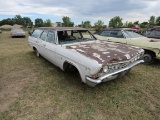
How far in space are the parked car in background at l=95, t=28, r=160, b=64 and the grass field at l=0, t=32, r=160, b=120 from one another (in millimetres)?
850

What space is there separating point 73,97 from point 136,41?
12.9ft

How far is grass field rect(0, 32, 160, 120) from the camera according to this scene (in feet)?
8.21

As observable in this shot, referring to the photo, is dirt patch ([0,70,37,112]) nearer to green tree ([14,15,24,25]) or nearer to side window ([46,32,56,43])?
side window ([46,32,56,43])

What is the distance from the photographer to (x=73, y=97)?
3023 mm

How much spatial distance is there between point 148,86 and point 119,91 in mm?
929

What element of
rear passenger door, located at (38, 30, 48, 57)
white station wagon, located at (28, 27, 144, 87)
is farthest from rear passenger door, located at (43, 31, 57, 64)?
rear passenger door, located at (38, 30, 48, 57)

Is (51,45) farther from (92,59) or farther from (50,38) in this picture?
(92,59)

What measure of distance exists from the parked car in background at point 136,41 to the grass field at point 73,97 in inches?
33.5

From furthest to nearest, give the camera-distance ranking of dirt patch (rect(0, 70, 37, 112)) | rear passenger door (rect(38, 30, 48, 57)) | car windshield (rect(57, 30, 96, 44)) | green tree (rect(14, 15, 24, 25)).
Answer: green tree (rect(14, 15, 24, 25))
rear passenger door (rect(38, 30, 48, 57))
car windshield (rect(57, 30, 96, 44))
dirt patch (rect(0, 70, 37, 112))

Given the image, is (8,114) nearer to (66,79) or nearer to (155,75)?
(66,79)

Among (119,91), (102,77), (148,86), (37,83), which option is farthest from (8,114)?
(148,86)

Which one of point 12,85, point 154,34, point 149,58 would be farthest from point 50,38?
point 154,34

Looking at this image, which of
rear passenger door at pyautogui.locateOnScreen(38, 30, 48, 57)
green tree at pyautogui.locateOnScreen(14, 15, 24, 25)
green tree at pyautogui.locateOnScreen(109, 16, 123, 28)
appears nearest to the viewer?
rear passenger door at pyautogui.locateOnScreen(38, 30, 48, 57)

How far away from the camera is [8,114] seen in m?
2.49
